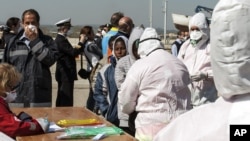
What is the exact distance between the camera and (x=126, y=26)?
655cm

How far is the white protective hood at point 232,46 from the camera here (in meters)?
1.46

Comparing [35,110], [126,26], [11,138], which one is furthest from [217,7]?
[126,26]

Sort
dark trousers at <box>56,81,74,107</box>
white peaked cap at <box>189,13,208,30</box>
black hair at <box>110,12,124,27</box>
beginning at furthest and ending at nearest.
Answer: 1. black hair at <box>110,12,124,27</box>
2. dark trousers at <box>56,81,74,107</box>
3. white peaked cap at <box>189,13,208,30</box>

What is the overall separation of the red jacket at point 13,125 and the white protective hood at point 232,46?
221 centimetres

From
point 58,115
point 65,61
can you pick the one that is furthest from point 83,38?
point 58,115

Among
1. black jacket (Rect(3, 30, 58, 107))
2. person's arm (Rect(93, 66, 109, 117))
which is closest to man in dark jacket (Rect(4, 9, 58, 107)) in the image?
black jacket (Rect(3, 30, 58, 107))

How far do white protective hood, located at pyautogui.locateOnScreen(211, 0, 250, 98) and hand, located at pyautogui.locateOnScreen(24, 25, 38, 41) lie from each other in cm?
372

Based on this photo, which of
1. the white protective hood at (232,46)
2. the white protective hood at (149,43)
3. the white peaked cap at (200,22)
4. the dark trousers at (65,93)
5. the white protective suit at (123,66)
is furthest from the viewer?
the dark trousers at (65,93)

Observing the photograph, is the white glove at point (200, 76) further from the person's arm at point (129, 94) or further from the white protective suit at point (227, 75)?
the white protective suit at point (227, 75)

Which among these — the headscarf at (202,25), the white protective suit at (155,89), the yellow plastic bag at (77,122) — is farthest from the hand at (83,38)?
the white protective suit at (155,89)

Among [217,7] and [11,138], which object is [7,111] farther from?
[217,7]

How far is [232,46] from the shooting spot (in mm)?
1479

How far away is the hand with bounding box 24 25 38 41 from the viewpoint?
200 inches

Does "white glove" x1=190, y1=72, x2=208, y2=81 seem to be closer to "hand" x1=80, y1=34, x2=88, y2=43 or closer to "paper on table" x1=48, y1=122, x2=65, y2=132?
"paper on table" x1=48, y1=122, x2=65, y2=132
